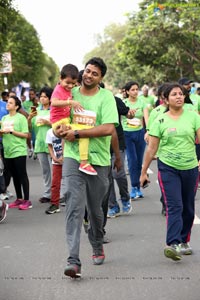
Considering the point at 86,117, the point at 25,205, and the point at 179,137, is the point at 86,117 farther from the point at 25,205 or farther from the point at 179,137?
the point at 25,205

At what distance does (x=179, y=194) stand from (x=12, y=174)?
3.98 meters

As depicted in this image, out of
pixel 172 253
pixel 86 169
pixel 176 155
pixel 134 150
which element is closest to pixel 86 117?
pixel 86 169

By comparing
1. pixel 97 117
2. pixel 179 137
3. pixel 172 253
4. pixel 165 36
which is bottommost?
pixel 172 253

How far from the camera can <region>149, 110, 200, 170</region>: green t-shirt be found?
19.4ft

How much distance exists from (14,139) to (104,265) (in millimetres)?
3736

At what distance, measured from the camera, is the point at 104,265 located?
5.84m

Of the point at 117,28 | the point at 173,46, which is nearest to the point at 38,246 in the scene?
the point at 173,46

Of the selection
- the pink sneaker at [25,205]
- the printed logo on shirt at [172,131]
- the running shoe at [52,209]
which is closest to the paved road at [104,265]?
the running shoe at [52,209]

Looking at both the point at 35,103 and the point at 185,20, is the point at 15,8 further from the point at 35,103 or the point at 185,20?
the point at 185,20

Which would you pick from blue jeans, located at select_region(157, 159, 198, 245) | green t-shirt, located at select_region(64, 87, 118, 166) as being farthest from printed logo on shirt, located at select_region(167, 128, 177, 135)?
green t-shirt, located at select_region(64, 87, 118, 166)

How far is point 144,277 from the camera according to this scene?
17.7 ft

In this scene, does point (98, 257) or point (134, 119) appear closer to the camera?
point (98, 257)

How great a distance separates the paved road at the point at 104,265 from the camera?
499 cm

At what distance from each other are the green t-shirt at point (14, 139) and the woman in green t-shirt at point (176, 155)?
347 cm
